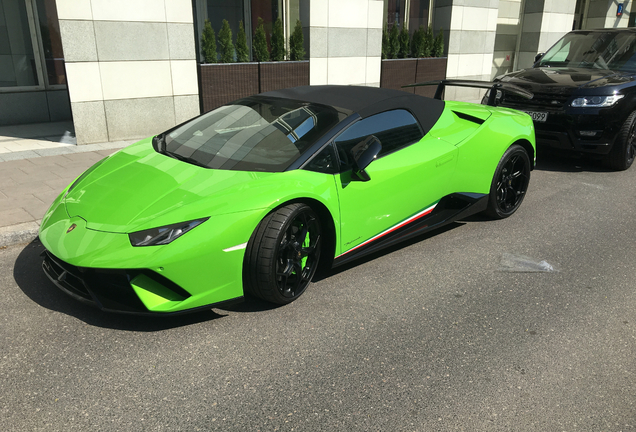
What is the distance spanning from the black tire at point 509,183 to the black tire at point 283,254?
7.65 feet

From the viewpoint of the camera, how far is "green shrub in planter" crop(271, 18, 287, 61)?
10.6m

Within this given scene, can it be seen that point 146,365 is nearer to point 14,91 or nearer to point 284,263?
point 284,263

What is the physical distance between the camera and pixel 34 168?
685 cm

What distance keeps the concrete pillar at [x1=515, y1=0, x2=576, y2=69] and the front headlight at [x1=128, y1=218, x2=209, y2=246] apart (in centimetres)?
1635

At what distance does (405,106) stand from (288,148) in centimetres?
123

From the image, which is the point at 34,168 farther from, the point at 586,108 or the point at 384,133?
the point at 586,108

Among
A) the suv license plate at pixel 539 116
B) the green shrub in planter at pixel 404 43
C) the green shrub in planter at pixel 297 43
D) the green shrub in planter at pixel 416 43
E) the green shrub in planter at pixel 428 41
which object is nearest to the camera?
the suv license plate at pixel 539 116

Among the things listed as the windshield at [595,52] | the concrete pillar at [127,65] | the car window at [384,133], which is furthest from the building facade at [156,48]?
the car window at [384,133]

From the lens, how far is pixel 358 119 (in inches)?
160

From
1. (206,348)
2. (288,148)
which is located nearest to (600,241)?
(288,148)

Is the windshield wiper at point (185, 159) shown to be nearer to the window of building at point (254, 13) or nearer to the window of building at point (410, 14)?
the window of building at point (254, 13)

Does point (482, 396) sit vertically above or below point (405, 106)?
below

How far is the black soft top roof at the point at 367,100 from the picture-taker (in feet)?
14.0

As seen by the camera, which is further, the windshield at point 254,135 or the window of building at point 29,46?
the window of building at point 29,46
